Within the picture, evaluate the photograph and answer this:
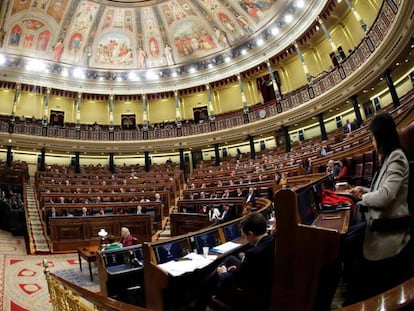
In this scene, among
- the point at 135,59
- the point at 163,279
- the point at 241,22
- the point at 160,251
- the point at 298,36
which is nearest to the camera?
the point at 163,279

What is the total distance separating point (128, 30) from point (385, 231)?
22.5 metres

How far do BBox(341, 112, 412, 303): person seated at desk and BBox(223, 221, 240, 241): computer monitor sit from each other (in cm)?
197

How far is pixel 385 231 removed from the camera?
149 centimetres

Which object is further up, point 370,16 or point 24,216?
point 370,16

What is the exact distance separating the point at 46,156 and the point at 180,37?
44.7 feet

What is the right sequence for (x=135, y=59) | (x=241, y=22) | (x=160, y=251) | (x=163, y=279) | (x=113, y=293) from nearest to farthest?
(x=163, y=279) < (x=160, y=251) < (x=113, y=293) < (x=241, y=22) < (x=135, y=59)

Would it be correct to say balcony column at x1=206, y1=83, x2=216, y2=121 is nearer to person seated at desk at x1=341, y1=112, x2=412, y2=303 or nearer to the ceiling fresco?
the ceiling fresco

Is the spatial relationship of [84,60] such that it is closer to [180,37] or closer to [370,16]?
[180,37]

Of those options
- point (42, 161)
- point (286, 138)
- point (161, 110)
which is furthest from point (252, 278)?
point (161, 110)

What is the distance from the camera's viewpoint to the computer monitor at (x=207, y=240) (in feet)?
10.4

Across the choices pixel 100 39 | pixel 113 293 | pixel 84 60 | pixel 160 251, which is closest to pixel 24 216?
pixel 113 293

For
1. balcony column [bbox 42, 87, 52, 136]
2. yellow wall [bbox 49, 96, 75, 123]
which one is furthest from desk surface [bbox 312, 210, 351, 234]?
yellow wall [bbox 49, 96, 75, 123]

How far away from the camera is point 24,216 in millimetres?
8930

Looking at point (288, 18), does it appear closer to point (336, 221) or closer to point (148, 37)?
point (148, 37)
